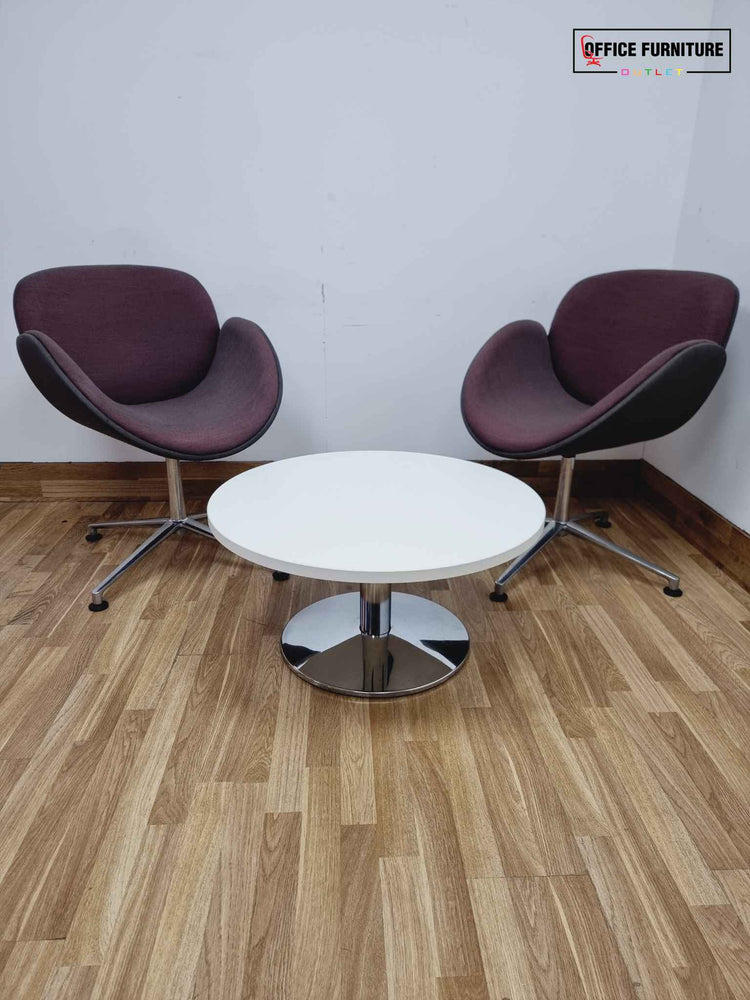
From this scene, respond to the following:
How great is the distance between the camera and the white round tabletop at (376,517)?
1.40 metres

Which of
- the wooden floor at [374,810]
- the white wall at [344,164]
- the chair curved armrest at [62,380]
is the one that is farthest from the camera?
the white wall at [344,164]

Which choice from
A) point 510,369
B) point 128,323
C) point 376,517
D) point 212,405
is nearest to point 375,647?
point 376,517

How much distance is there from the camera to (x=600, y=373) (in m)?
2.54

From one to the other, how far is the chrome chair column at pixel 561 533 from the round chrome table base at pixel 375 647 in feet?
0.99

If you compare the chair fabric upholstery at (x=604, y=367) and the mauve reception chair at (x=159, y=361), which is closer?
the chair fabric upholstery at (x=604, y=367)

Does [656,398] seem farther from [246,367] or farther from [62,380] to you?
[62,380]

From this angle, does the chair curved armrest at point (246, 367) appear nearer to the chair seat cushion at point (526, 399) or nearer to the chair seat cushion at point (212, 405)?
the chair seat cushion at point (212, 405)

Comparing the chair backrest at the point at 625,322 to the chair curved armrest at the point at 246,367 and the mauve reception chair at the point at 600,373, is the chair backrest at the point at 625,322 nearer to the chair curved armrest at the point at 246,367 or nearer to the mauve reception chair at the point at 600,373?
the mauve reception chair at the point at 600,373

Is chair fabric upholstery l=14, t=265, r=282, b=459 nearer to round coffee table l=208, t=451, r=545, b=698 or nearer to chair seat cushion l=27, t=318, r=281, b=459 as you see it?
chair seat cushion l=27, t=318, r=281, b=459

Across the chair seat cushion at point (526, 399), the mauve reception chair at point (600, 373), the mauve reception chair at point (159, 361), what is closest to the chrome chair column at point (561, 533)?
the mauve reception chair at point (600, 373)

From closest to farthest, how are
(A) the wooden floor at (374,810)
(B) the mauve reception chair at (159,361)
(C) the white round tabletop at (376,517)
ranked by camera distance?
1. (A) the wooden floor at (374,810)
2. (C) the white round tabletop at (376,517)
3. (B) the mauve reception chair at (159,361)

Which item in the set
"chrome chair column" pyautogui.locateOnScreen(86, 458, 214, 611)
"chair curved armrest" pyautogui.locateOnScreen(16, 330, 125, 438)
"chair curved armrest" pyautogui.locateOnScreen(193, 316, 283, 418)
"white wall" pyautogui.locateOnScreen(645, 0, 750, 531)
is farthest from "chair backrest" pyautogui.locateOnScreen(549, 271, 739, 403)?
"chair curved armrest" pyautogui.locateOnScreen(16, 330, 125, 438)

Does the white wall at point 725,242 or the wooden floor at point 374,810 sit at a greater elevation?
the white wall at point 725,242

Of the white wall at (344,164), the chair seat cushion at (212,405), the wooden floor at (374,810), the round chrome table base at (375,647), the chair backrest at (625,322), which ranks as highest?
the white wall at (344,164)
